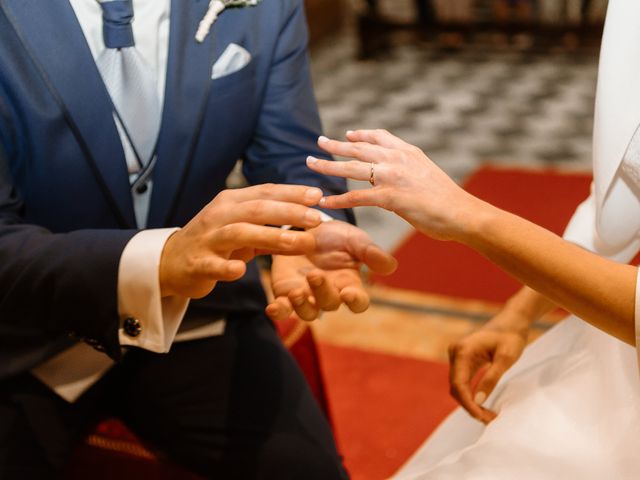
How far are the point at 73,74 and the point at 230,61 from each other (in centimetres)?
28

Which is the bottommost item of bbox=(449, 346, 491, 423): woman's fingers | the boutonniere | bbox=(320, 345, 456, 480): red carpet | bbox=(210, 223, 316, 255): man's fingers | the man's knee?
bbox=(320, 345, 456, 480): red carpet

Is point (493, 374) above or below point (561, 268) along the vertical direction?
below

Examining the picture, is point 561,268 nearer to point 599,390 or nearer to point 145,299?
point 599,390

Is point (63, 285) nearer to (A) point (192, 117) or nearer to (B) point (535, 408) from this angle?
(A) point (192, 117)

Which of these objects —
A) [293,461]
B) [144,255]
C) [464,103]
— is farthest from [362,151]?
[464,103]

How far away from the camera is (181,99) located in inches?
58.1

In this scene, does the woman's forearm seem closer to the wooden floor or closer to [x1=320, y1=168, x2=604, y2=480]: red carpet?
[x1=320, y1=168, x2=604, y2=480]: red carpet

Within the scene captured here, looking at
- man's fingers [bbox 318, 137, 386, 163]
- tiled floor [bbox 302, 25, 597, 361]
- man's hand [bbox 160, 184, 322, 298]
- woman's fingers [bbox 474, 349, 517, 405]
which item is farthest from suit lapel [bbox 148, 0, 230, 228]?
tiled floor [bbox 302, 25, 597, 361]

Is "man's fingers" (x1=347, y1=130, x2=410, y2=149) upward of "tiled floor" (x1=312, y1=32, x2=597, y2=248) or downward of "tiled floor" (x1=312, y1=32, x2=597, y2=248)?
upward

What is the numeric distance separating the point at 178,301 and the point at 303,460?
475 mm

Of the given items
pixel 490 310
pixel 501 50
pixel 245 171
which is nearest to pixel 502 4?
pixel 501 50

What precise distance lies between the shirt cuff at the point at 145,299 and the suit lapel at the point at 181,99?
18cm

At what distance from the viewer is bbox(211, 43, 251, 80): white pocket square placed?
1.52 metres

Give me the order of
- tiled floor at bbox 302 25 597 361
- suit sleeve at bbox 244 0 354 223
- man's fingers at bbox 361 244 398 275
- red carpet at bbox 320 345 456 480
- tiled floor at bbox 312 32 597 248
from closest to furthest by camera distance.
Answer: man's fingers at bbox 361 244 398 275
suit sleeve at bbox 244 0 354 223
red carpet at bbox 320 345 456 480
tiled floor at bbox 302 25 597 361
tiled floor at bbox 312 32 597 248
